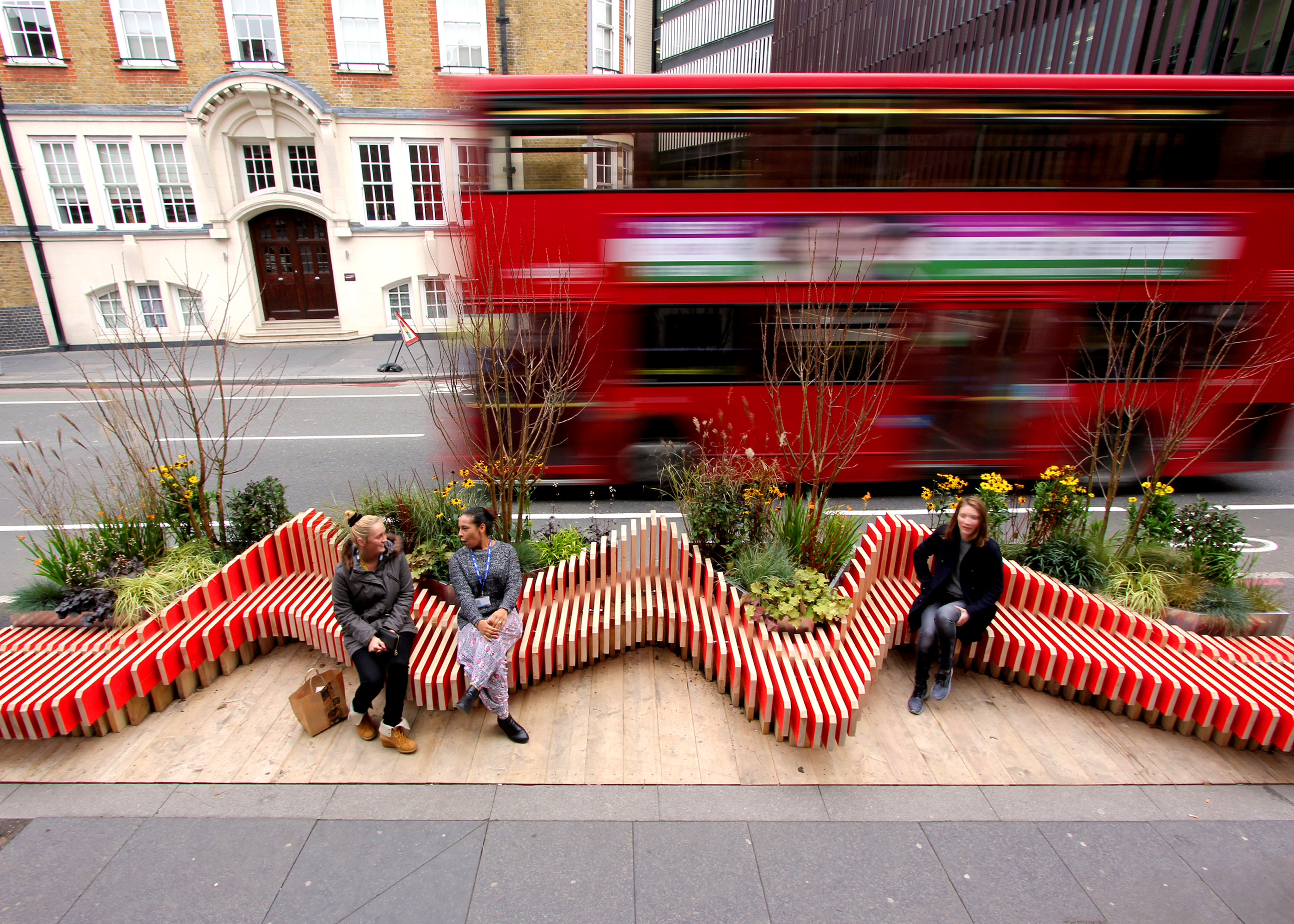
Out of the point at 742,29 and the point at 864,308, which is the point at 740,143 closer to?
the point at 864,308

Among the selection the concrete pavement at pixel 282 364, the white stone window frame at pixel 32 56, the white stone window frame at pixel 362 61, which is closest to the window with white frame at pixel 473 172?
the concrete pavement at pixel 282 364

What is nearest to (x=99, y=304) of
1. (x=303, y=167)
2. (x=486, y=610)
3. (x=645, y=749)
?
(x=303, y=167)

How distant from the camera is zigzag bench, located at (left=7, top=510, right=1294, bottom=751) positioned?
373cm

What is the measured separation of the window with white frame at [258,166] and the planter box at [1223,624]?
2003 cm

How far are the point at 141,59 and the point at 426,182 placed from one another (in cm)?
690

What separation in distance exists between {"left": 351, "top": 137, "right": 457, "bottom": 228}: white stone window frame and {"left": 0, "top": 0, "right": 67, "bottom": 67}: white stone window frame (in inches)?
266

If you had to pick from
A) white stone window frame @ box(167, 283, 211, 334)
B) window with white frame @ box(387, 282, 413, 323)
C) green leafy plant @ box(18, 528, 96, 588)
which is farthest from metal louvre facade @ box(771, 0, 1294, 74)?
white stone window frame @ box(167, 283, 211, 334)

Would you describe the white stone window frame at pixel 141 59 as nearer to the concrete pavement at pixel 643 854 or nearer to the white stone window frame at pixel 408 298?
the white stone window frame at pixel 408 298

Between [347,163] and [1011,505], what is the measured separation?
1750 centimetres

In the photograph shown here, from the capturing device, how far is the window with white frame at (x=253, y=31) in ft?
51.5

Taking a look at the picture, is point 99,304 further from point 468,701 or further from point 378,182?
point 468,701

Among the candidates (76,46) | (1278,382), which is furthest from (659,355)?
(76,46)

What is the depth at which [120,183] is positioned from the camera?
1645 centimetres

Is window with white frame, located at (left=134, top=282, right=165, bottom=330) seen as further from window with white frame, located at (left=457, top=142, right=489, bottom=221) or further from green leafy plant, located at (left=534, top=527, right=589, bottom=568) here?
green leafy plant, located at (left=534, top=527, right=589, bottom=568)
